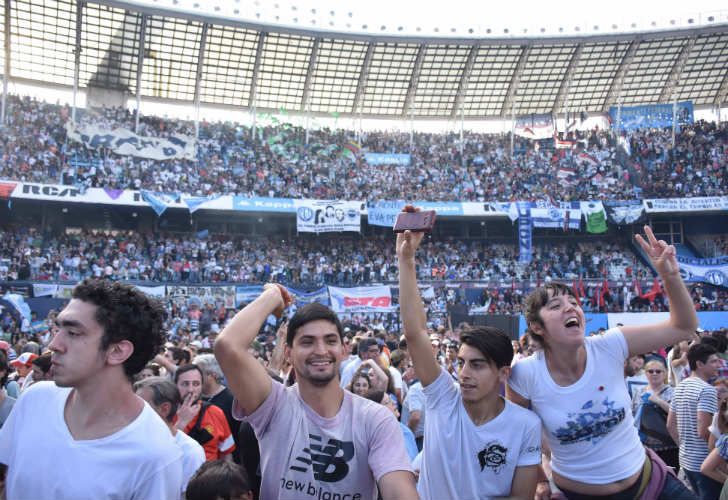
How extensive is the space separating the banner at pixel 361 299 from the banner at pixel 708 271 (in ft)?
47.3

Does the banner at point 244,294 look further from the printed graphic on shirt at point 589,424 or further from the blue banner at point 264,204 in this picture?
the printed graphic on shirt at point 589,424

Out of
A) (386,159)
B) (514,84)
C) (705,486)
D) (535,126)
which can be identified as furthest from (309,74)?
(705,486)

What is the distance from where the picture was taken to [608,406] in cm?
309

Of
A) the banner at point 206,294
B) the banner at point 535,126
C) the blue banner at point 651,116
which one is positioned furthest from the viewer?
the banner at point 535,126

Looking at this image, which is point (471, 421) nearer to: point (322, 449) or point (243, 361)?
point (322, 449)

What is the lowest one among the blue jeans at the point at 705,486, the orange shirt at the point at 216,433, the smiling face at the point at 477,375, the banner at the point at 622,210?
the blue jeans at the point at 705,486

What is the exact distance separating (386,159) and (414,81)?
19.8 ft

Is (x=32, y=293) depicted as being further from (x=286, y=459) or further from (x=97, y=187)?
(x=286, y=459)

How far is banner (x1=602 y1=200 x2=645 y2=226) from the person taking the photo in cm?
3238

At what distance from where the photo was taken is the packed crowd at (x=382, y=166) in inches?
1229

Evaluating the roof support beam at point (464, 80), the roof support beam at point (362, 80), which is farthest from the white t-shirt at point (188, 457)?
the roof support beam at point (464, 80)

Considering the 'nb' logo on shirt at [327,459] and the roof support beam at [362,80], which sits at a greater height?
the roof support beam at [362,80]

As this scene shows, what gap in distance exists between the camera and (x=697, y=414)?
15.7 feet

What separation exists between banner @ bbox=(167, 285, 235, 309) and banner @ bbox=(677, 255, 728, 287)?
21261 millimetres
